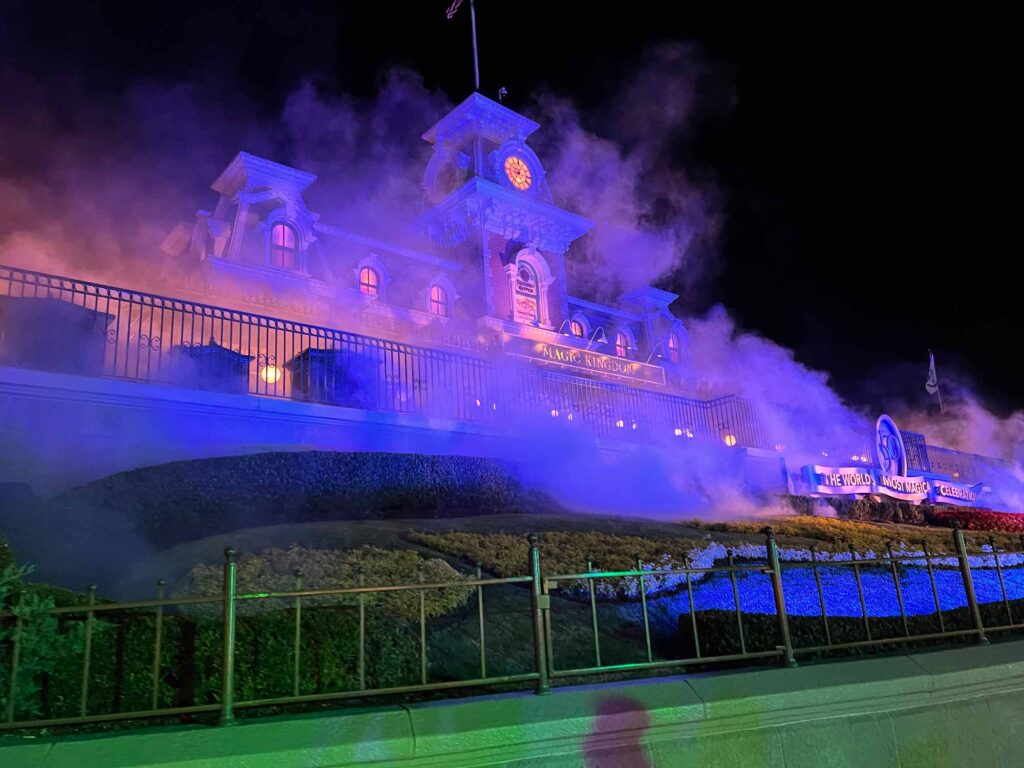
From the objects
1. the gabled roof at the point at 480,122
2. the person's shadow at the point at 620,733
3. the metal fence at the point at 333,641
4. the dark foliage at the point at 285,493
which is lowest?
the person's shadow at the point at 620,733

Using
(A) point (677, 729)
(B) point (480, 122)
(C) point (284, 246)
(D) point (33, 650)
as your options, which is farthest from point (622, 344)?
(D) point (33, 650)

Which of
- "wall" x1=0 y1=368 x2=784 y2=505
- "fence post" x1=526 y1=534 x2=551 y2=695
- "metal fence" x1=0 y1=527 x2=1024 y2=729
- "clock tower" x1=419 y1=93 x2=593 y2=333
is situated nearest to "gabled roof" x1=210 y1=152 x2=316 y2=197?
"clock tower" x1=419 y1=93 x2=593 y2=333

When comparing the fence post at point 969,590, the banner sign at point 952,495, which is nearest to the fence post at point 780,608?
the fence post at point 969,590

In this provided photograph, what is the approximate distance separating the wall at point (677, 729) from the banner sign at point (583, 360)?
2250cm

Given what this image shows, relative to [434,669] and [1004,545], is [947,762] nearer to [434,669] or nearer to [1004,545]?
[434,669]

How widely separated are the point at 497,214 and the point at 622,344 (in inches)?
429

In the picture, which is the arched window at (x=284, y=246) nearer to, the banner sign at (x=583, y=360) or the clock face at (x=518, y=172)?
the banner sign at (x=583, y=360)

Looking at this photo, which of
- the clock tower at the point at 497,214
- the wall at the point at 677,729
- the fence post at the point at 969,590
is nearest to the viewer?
the wall at the point at 677,729

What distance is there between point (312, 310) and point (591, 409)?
35.9ft

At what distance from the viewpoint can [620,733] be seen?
442 centimetres

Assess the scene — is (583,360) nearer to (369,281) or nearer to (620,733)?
(369,281)

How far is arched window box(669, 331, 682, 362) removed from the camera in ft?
129

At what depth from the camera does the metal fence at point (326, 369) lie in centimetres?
1130

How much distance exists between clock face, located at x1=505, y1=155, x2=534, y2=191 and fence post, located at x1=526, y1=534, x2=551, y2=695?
27843mm
